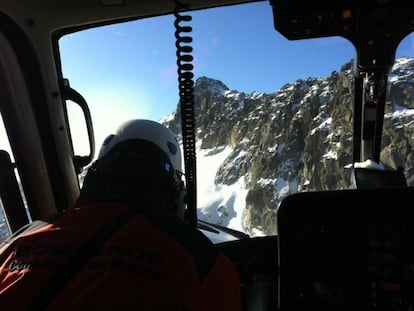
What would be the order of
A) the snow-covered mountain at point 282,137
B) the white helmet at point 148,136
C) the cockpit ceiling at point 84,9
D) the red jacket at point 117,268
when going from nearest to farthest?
the red jacket at point 117,268 < the white helmet at point 148,136 < the cockpit ceiling at point 84,9 < the snow-covered mountain at point 282,137

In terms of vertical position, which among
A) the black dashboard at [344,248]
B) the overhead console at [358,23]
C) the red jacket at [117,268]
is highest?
the overhead console at [358,23]

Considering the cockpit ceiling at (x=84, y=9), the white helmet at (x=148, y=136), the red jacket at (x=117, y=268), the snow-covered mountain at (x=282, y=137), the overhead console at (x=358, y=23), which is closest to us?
the red jacket at (x=117, y=268)

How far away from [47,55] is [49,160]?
1.71ft

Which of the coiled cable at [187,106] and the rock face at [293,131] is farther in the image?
the rock face at [293,131]

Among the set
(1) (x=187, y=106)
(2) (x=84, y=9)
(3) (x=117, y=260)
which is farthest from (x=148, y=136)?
(3) (x=117, y=260)

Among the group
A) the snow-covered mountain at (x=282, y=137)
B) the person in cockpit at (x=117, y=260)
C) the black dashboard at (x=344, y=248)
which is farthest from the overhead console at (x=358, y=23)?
the person in cockpit at (x=117, y=260)

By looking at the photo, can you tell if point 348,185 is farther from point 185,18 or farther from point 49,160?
point 49,160

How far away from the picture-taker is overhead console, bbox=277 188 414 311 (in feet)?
4.75

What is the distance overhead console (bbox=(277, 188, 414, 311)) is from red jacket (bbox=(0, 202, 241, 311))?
1.15 feet

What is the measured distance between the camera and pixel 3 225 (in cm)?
241

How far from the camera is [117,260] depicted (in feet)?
3.22

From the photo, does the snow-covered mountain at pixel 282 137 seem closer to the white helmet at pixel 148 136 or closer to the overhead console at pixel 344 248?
the white helmet at pixel 148 136

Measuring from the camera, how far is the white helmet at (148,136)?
1.87 metres

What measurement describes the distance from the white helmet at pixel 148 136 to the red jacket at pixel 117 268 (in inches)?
26.7
